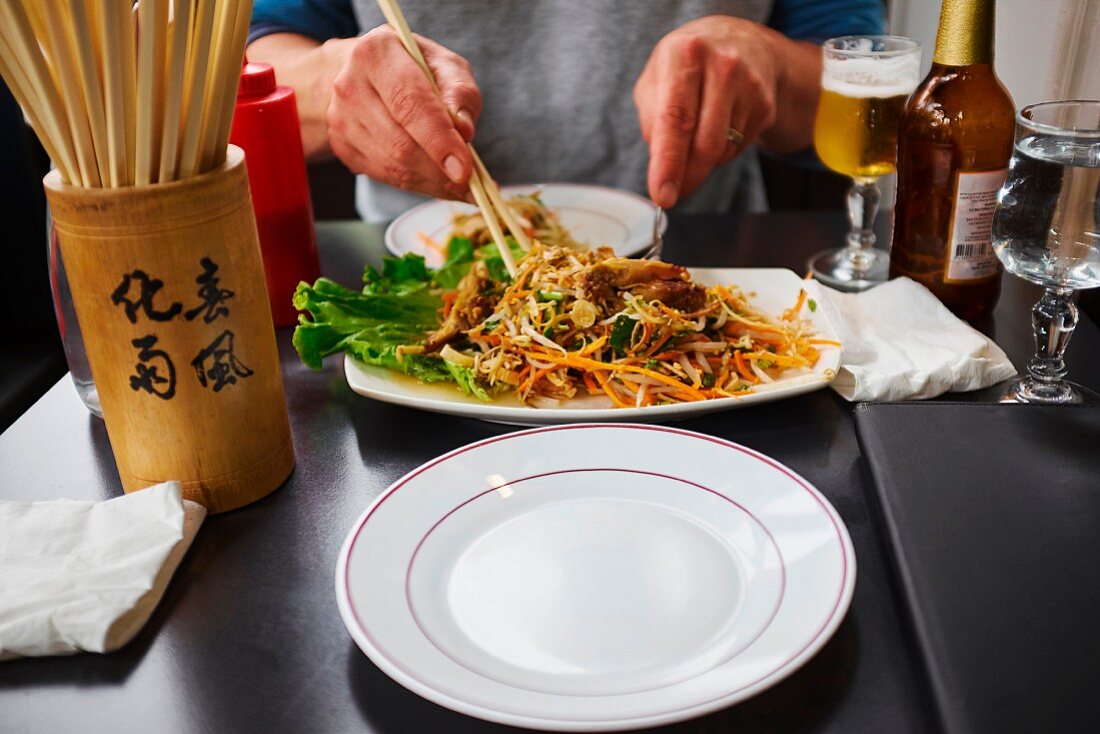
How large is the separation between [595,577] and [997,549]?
0.30 meters

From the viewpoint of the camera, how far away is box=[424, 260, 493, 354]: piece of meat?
1.14m

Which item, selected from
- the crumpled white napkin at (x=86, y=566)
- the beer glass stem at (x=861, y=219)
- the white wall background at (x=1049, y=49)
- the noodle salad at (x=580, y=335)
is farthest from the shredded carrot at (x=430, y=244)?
the white wall background at (x=1049, y=49)

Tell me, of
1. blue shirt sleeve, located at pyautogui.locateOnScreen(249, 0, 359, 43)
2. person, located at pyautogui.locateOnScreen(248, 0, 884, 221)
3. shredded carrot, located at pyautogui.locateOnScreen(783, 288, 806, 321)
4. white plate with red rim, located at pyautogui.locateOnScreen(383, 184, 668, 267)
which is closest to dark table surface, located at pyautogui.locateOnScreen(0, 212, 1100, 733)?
shredded carrot, located at pyautogui.locateOnScreen(783, 288, 806, 321)

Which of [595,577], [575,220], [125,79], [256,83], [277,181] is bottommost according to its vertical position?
[575,220]

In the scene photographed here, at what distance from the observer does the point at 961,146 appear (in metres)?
1.16

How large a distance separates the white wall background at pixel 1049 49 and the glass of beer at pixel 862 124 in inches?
12.1

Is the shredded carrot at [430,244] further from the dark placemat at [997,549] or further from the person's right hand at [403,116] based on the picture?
the dark placemat at [997,549]

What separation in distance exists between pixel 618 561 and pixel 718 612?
10 cm

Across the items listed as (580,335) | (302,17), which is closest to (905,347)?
(580,335)

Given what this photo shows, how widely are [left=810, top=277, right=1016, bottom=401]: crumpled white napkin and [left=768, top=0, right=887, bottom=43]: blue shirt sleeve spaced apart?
33.7 inches

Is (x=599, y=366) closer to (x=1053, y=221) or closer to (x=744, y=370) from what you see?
(x=744, y=370)

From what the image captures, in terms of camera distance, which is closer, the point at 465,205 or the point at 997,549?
the point at 997,549

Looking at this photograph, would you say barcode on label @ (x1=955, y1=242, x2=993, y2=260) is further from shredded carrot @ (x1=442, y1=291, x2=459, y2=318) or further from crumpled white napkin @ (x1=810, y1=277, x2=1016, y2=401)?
shredded carrot @ (x1=442, y1=291, x2=459, y2=318)

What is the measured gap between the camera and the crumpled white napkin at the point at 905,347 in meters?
1.04
